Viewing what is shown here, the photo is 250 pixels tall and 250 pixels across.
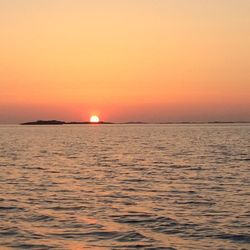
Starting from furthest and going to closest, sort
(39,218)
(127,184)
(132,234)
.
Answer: (127,184) < (39,218) < (132,234)

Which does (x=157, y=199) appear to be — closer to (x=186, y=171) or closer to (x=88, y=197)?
(x=88, y=197)

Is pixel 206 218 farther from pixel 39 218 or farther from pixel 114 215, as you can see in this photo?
pixel 39 218

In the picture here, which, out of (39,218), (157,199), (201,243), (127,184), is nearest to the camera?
(201,243)

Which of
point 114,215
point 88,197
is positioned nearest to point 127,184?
point 88,197

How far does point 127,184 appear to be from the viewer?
1120 inches

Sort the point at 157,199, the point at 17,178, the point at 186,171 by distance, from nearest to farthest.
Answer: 1. the point at 157,199
2. the point at 17,178
3. the point at 186,171

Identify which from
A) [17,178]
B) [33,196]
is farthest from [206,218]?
[17,178]

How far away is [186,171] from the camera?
3616cm

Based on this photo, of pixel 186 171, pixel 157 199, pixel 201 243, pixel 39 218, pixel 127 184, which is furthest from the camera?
pixel 186 171

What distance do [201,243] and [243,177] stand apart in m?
17.7

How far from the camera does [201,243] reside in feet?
48.5

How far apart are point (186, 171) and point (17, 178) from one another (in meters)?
12.6

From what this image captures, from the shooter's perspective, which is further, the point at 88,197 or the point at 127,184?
the point at 127,184

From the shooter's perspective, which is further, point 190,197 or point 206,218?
point 190,197
